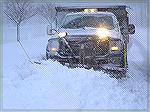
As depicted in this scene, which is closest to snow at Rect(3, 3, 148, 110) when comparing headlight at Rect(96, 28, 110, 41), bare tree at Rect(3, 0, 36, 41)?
headlight at Rect(96, 28, 110, 41)

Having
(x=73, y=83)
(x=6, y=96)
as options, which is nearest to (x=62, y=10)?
(x=73, y=83)

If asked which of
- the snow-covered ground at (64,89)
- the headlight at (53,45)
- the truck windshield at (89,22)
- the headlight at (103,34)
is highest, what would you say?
the truck windshield at (89,22)

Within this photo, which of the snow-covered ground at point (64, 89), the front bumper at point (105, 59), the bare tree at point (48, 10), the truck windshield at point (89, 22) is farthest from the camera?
the bare tree at point (48, 10)

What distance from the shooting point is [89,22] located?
8.72m

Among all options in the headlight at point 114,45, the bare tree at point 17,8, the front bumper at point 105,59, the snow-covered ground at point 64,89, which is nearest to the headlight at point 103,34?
the headlight at point 114,45

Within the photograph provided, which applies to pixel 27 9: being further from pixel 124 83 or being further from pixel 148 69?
pixel 124 83

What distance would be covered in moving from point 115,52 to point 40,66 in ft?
4.94

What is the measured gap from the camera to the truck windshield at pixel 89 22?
28.3 ft

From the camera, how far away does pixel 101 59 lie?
733 cm

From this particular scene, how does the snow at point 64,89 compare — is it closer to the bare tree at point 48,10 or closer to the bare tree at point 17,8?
the bare tree at point 17,8

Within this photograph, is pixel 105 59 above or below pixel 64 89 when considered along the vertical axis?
above

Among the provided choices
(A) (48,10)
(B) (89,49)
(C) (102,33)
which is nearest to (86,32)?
(C) (102,33)

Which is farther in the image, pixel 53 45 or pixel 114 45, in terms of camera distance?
pixel 53 45

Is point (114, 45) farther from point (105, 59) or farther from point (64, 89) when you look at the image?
point (64, 89)
